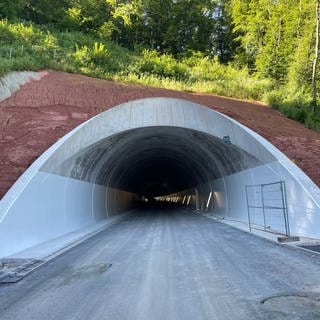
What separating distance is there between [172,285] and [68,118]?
633 inches

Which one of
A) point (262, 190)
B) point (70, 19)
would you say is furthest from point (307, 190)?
point (70, 19)

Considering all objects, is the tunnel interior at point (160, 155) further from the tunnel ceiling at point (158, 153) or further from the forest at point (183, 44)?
the forest at point (183, 44)

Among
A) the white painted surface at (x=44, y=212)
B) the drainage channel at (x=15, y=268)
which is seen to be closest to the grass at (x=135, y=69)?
the white painted surface at (x=44, y=212)

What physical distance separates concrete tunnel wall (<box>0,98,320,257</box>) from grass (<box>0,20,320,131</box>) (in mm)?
8633

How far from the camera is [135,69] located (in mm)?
39844

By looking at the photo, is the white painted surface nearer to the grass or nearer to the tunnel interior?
the tunnel interior

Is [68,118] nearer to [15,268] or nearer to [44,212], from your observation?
[44,212]

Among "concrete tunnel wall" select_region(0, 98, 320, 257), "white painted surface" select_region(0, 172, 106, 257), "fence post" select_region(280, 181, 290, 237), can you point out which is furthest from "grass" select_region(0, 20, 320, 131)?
"fence post" select_region(280, 181, 290, 237)

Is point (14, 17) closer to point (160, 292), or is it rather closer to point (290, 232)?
point (290, 232)

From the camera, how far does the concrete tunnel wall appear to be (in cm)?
1248

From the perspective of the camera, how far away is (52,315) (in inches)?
245

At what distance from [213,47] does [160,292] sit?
195ft

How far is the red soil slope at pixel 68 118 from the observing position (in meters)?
18.2

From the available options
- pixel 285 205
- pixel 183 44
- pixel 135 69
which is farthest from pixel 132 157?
pixel 183 44
